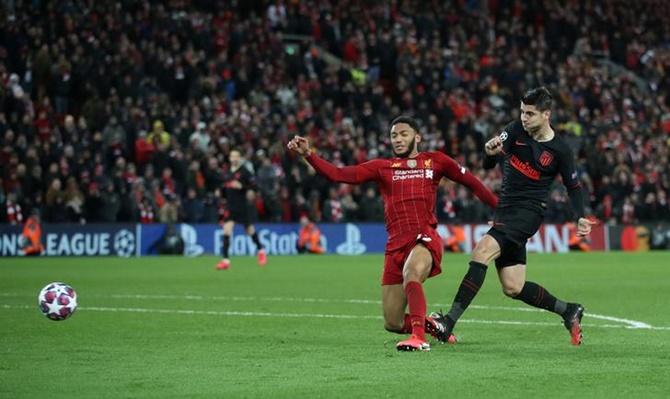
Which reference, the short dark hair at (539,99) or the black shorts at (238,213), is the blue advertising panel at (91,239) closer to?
the black shorts at (238,213)

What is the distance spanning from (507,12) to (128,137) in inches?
650

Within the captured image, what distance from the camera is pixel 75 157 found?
90.6 ft

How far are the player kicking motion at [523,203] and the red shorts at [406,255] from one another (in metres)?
0.42

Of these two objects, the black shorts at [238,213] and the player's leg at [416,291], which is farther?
the black shorts at [238,213]

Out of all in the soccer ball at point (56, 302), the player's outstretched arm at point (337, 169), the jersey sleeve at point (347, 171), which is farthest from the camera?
the soccer ball at point (56, 302)

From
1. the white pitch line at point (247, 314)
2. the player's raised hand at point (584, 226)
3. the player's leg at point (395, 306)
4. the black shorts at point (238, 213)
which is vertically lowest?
the white pitch line at point (247, 314)

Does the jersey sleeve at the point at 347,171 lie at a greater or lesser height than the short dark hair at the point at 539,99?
lesser

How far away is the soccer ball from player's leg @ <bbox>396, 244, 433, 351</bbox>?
3356 mm

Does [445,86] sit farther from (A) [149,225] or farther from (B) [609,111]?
(A) [149,225]

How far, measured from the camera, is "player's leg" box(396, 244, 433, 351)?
31.6 feet

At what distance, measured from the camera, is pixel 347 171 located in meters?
10.2

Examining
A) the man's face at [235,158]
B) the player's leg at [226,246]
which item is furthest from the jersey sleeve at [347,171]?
the player's leg at [226,246]

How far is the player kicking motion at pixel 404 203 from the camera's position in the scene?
33.0 ft

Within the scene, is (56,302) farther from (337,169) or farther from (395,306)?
(395,306)
